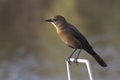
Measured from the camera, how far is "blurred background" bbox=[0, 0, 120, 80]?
8.29 meters

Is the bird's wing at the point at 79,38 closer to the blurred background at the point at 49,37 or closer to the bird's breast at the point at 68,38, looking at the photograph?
the bird's breast at the point at 68,38

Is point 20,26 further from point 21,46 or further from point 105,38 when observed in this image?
point 105,38

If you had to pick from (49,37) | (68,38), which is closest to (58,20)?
(68,38)

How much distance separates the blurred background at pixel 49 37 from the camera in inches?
326

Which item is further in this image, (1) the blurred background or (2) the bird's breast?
(1) the blurred background

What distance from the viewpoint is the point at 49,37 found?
9.84 metres

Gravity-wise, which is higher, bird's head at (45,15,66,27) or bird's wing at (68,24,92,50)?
bird's head at (45,15,66,27)

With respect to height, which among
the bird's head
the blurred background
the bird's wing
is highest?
the blurred background

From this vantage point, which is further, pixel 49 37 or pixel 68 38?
pixel 49 37

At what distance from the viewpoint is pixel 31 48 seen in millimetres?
9867

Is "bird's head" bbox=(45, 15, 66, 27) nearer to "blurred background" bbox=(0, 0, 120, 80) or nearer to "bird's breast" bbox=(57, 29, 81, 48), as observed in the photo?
"bird's breast" bbox=(57, 29, 81, 48)

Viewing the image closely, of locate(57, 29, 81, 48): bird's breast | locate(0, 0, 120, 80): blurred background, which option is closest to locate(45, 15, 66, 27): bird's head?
locate(57, 29, 81, 48): bird's breast

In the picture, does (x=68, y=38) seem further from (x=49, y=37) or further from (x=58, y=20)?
(x=49, y=37)

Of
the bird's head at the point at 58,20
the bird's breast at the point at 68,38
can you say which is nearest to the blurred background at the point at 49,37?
the bird's breast at the point at 68,38
